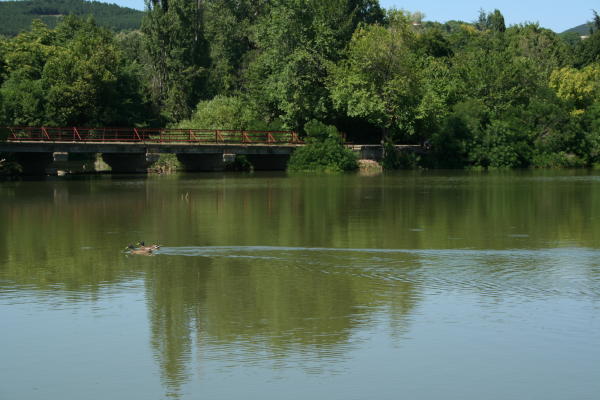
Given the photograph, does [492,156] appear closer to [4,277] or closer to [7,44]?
[7,44]

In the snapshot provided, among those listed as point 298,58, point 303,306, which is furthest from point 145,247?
point 298,58

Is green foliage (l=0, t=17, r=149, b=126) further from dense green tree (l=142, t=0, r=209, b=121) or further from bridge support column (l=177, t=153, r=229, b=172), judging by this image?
bridge support column (l=177, t=153, r=229, b=172)

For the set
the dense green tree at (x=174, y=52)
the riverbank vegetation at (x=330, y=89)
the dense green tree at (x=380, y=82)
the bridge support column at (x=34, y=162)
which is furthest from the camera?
the dense green tree at (x=174, y=52)

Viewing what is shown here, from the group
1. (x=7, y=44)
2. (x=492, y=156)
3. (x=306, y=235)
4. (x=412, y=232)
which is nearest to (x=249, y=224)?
(x=306, y=235)

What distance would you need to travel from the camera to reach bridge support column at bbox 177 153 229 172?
214ft

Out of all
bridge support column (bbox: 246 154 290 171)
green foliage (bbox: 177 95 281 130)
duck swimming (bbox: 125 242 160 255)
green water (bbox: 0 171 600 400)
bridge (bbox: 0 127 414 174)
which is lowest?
green water (bbox: 0 171 600 400)

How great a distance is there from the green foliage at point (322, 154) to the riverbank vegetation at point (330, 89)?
12.4 inches

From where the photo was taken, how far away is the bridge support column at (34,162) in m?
59.3

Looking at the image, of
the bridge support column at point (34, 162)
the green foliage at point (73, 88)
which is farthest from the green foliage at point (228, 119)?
the bridge support column at point (34, 162)

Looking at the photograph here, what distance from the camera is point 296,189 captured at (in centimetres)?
4297

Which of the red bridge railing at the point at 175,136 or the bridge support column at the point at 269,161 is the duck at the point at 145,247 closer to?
the red bridge railing at the point at 175,136

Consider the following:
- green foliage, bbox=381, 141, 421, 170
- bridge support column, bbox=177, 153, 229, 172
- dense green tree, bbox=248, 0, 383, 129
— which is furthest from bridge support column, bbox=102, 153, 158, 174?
green foliage, bbox=381, 141, 421, 170

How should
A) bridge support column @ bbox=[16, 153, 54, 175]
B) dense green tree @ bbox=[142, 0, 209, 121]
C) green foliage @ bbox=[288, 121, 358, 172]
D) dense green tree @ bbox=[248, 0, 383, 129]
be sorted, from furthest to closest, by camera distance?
dense green tree @ bbox=[142, 0, 209, 121] → dense green tree @ bbox=[248, 0, 383, 129] → green foliage @ bbox=[288, 121, 358, 172] → bridge support column @ bbox=[16, 153, 54, 175]

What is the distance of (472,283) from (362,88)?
48.7 meters
